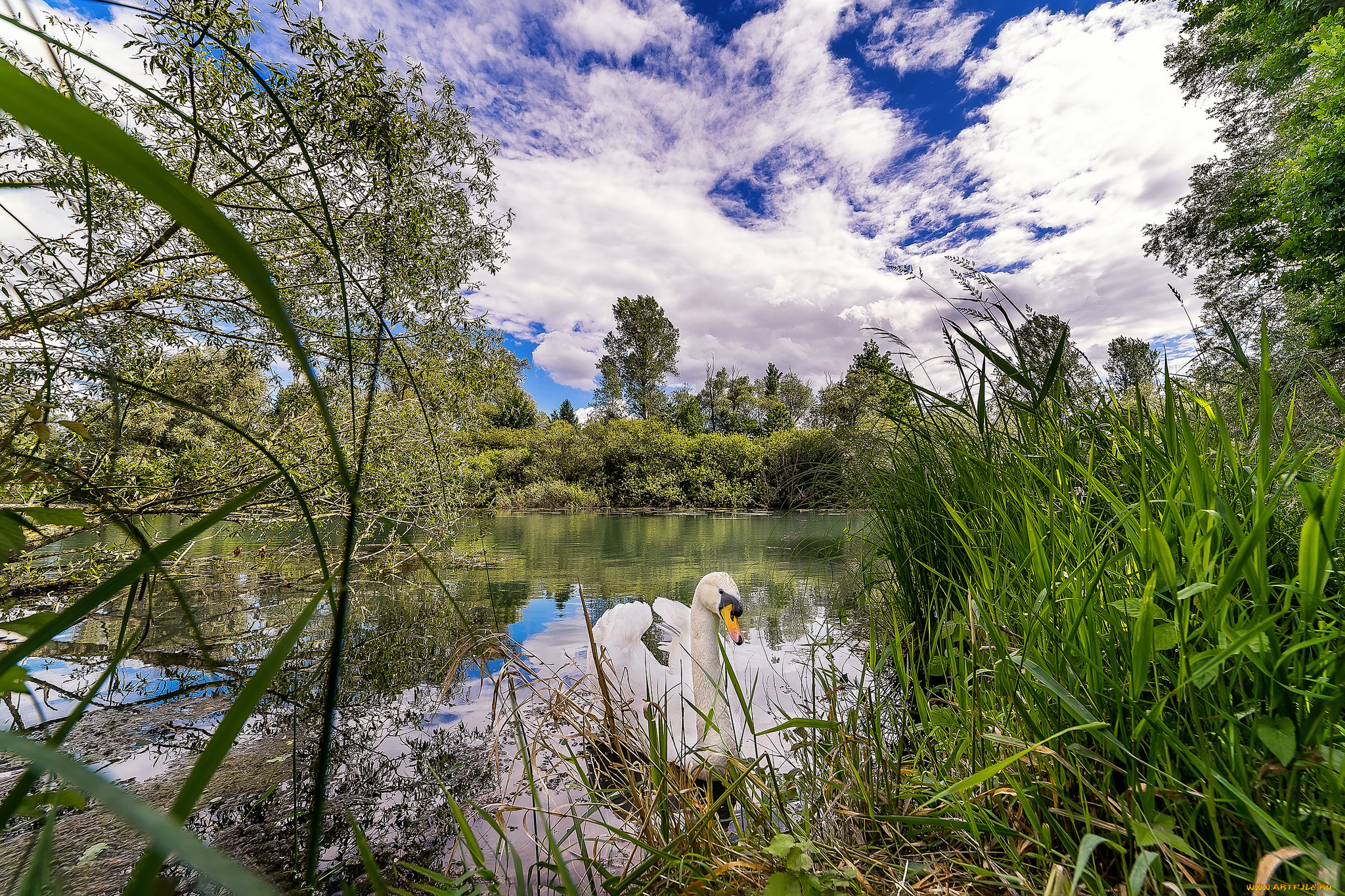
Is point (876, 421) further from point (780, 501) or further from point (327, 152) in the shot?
point (327, 152)

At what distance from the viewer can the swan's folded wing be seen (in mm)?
3331

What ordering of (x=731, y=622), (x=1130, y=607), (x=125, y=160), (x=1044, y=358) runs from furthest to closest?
(x=731, y=622)
(x=1044, y=358)
(x=1130, y=607)
(x=125, y=160)

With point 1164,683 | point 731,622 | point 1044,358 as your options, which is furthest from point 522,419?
point 1164,683

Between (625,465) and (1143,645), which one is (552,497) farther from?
(1143,645)

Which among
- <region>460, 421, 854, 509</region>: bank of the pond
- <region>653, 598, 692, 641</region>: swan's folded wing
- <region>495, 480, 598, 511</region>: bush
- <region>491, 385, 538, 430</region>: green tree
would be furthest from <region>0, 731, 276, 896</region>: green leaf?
<region>491, 385, 538, 430</region>: green tree

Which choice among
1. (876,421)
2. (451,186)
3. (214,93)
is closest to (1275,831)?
(876,421)

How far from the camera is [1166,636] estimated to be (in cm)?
84

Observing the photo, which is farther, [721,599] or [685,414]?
[685,414]

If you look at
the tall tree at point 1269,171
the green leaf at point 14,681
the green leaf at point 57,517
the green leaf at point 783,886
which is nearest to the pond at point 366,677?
the green leaf at point 14,681

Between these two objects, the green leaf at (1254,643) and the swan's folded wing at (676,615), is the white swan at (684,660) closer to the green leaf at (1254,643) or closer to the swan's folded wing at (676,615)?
the swan's folded wing at (676,615)

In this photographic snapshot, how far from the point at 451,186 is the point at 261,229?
187cm

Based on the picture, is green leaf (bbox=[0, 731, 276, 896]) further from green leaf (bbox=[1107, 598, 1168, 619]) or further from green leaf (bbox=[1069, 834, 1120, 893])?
green leaf (bbox=[1107, 598, 1168, 619])

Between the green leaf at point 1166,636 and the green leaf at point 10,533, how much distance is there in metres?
1.48

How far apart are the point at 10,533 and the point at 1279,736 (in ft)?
5.17
